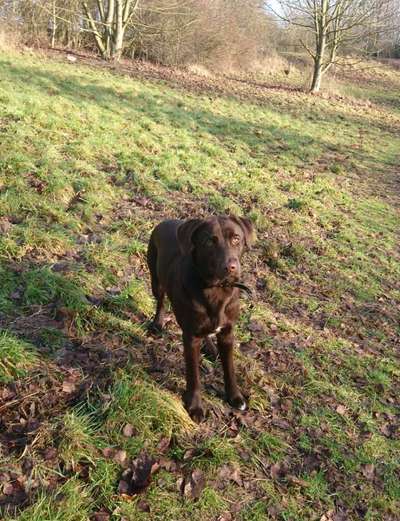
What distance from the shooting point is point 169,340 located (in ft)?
14.6

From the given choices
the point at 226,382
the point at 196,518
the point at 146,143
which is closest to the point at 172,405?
the point at 226,382

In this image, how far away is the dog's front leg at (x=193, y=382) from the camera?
3.51m

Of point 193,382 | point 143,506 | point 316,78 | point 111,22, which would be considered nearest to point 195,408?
point 193,382

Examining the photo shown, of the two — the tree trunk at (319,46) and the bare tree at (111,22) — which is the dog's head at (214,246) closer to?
the bare tree at (111,22)

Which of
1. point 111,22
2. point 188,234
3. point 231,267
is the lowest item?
point 231,267

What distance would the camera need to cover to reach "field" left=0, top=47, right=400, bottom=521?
3.06 meters

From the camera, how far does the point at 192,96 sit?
15625 millimetres

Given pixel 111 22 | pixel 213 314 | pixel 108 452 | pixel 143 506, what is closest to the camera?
pixel 143 506

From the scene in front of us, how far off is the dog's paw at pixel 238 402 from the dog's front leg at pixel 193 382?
291 millimetres

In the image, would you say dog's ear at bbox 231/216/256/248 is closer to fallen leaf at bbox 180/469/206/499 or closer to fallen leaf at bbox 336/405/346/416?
fallen leaf at bbox 180/469/206/499

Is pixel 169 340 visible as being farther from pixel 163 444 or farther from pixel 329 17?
pixel 329 17

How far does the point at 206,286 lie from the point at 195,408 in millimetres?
1001

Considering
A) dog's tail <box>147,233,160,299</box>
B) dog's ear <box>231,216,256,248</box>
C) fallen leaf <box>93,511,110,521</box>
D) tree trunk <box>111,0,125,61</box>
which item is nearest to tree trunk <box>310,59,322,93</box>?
→ tree trunk <box>111,0,125,61</box>

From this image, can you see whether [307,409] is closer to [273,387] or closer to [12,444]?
[273,387]
